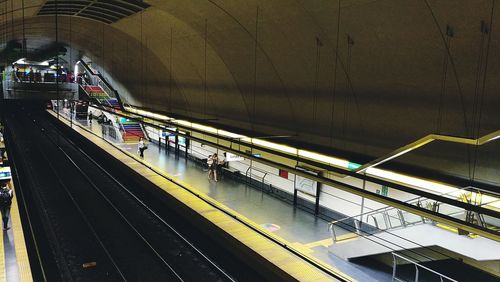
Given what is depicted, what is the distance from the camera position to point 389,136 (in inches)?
412

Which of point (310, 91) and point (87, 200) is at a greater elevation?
point (310, 91)

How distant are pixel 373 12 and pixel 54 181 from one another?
49.4 feet

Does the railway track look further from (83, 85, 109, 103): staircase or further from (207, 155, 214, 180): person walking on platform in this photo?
(83, 85, 109, 103): staircase

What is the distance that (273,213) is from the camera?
13.7 metres

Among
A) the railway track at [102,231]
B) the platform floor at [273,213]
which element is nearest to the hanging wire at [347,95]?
the platform floor at [273,213]

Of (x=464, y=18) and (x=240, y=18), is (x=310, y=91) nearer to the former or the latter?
(x=240, y=18)

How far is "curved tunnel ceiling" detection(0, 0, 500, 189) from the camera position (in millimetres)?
7406

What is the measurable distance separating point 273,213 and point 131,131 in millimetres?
15876

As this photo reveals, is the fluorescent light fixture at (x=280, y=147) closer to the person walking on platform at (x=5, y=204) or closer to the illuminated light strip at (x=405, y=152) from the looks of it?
the illuminated light strip at (x=405, y=152)

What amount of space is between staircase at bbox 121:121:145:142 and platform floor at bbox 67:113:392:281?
217 inches

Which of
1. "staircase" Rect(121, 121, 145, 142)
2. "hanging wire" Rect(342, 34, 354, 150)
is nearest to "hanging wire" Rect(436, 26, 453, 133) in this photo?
"hanging wire" Rect(342, 34, 354, 150)

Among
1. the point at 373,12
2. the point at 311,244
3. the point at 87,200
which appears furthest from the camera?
the point at 87,200

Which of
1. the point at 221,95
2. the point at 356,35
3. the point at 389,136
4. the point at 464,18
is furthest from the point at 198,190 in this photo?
the point at 464,18

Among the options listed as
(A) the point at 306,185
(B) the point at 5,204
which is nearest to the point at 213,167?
(A) the point at 306,185
